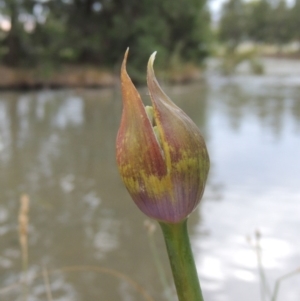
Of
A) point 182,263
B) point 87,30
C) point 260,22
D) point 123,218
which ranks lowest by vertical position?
point 123,218

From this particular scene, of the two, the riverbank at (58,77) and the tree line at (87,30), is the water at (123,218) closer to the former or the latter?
the riverbank at (58,77)

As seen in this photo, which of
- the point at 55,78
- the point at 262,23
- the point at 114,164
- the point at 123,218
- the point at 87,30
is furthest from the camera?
the point at 262,23

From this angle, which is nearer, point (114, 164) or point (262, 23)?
point (114, 164)

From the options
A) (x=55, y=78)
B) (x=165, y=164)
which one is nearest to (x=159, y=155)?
(x=165, y=164)

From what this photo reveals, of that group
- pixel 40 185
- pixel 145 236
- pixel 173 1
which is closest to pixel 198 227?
pixel 145 236

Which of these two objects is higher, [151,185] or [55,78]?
[151,185]

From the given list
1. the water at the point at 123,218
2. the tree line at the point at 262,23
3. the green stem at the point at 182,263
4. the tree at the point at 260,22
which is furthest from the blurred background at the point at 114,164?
the tree at the point at 260,22

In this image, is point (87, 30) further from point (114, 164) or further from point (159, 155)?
point (159, 155)

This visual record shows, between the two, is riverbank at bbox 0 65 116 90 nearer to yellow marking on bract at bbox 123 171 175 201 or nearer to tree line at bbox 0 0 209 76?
tree line at bbox 0 0 209 76
